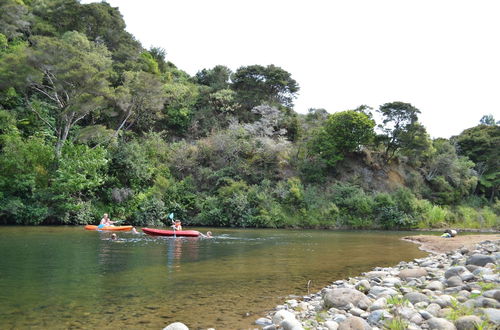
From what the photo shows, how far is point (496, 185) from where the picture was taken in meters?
43.4

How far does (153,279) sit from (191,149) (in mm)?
27250

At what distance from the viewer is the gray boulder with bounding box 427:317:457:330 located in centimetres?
495

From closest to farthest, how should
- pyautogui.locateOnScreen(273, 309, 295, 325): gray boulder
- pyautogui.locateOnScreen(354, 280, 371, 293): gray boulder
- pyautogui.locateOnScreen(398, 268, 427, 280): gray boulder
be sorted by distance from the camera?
pyautogui.locateOnScreen(273, 309, 295, 325): gray boulder → pyautogui.locateOnScreen(354, 280, 371, 293): gray boulder → pyautogui.locateOnScreen(398, 268, 427, 280): gray boulder

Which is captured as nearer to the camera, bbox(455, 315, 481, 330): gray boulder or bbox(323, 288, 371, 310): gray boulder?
bbox(455, 315, 481, 330): gray boulder

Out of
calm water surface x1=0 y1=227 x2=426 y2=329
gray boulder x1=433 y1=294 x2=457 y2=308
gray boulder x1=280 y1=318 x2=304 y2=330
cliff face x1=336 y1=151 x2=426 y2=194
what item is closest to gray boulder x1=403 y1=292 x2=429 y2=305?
gray boulder x1=433 y1=294 x2=457 y2=308

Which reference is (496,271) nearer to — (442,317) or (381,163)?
(442,317)

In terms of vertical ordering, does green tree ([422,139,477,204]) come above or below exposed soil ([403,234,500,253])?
above

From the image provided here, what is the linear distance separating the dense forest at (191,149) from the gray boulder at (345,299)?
2331 centimetres

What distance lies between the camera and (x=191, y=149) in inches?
1438

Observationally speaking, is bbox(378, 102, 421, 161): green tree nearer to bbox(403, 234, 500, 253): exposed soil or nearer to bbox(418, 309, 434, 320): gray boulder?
bbox(403, 234, 500, 253): exposed soil

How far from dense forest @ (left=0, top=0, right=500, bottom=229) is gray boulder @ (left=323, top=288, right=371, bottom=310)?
23309mm

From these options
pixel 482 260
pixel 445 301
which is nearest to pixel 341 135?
pixel 482 260

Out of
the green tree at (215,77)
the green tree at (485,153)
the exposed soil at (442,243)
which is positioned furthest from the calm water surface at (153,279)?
the green tree at (485,153)

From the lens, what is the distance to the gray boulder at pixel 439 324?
16.2 feet
